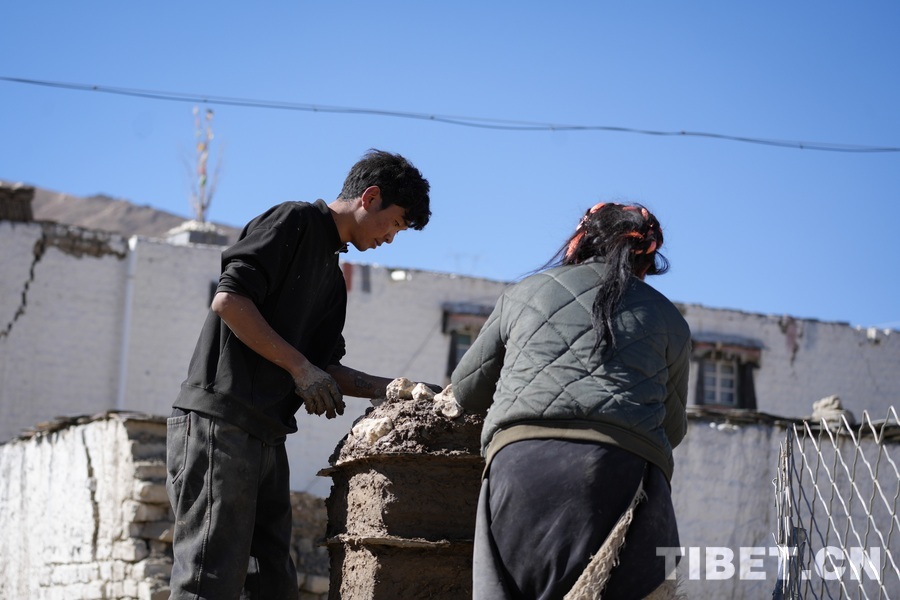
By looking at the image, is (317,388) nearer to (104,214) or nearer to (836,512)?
(836,512)

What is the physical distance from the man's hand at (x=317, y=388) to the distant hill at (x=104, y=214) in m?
51.5

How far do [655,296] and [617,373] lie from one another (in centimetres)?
33

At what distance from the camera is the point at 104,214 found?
5684 centimetres

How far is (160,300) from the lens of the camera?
18047 millimetres

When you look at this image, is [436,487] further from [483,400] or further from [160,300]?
[160,300]

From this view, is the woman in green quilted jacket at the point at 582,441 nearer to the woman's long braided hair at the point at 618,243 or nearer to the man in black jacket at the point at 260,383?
the woman's long braided hair at the point at 618,243

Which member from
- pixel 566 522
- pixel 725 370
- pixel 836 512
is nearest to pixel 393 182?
pixel 566 522

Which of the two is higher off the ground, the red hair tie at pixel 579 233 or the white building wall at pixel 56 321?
the white building wall at pixel 56 321

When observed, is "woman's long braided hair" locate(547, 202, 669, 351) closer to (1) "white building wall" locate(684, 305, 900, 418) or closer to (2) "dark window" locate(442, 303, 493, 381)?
(2) "dark window" locate(442, 303, 493, 381)

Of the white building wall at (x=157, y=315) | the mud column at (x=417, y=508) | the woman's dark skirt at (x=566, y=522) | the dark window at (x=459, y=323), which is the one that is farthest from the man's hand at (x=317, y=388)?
the dark window at (x=459, y=323)

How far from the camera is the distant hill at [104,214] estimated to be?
54938 millimetres

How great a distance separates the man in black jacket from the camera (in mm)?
3512

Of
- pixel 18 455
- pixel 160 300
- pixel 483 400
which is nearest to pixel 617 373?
pixel 483 400

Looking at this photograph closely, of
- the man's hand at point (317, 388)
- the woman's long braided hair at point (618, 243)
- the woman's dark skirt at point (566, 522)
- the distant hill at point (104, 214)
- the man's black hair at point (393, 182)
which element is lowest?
the woman's dark skirt at point (566, 522)
